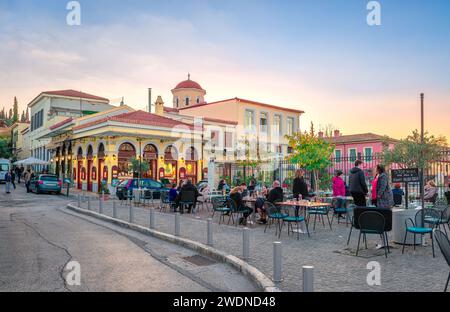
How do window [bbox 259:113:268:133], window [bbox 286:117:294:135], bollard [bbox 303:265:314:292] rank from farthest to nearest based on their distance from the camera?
window [bbox 286:117:294:135], window [bbox 259:113:268:133], bollard [bbox 303:265:314:292]

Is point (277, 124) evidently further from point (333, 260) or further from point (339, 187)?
point (333, 260)

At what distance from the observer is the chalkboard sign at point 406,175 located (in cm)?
956

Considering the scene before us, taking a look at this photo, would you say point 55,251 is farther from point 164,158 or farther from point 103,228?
point 164,158

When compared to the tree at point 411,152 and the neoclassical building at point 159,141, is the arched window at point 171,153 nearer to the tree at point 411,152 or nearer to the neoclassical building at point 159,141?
the neoclassical building at point 159,141

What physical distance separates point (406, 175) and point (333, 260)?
12.9ft

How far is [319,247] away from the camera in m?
8.39

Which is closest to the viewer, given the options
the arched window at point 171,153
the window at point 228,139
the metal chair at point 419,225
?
the metal chair at point 419,225

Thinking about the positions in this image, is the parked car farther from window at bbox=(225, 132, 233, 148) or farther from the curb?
window at bbox=(225, 132, 233, 148)

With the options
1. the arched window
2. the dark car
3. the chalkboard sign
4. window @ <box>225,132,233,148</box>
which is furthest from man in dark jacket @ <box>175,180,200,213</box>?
window @ <box>225,132,233,148</box>

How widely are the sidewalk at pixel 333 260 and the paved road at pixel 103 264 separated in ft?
2.73

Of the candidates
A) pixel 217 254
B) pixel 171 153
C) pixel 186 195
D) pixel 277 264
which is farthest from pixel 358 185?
pixel 171 153

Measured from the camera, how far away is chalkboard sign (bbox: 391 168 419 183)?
9562 millimetres

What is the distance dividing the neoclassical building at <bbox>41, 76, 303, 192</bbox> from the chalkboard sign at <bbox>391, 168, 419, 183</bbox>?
698 inches

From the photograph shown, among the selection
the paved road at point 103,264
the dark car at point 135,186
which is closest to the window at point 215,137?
the dark car at point 135,186
